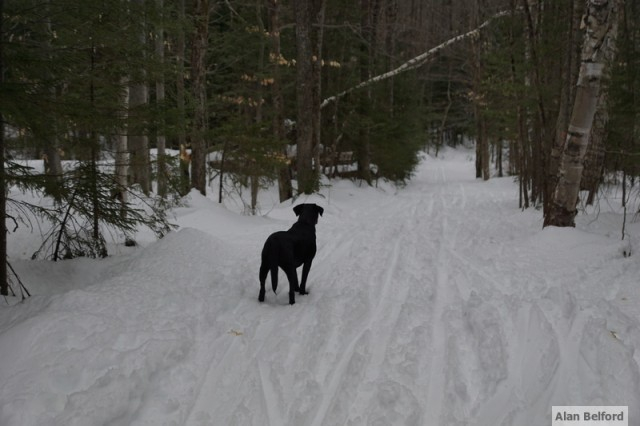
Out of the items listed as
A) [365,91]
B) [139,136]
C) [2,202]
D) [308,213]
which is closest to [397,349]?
[308,213]

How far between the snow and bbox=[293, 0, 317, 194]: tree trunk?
7.18 meters

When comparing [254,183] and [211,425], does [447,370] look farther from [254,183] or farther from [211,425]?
[254,183]

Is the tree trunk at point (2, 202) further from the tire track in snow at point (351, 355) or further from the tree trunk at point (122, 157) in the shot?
the tire track in snow at point (351, 355)

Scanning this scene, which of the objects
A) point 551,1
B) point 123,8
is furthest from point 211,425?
point 551,1

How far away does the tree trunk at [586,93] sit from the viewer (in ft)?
22.2

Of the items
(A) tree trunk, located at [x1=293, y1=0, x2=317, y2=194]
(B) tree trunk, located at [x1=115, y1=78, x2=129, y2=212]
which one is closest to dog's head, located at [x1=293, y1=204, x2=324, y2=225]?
(B) tree trunk, located at [x1=115, y1=78, x2=129, y2=212]

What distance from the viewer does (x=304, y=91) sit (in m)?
13.6

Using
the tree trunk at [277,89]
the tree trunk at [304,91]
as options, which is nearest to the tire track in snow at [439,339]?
the tree trunk at [304,91]

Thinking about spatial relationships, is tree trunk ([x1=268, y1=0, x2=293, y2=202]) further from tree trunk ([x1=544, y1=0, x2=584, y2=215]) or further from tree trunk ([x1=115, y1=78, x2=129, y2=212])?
tree trunk ([x1=544, y1=0, x2=584, y2=215])

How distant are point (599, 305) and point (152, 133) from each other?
5958mm

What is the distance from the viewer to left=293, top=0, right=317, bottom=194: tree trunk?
13.1 metres

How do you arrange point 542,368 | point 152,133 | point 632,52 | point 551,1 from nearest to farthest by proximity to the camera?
point 542,368, point 152,133, point 632,52, point 551,1

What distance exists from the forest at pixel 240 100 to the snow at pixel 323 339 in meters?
1.12

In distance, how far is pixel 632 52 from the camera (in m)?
8.09
